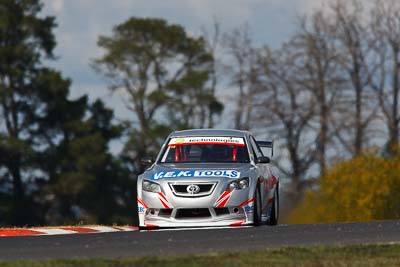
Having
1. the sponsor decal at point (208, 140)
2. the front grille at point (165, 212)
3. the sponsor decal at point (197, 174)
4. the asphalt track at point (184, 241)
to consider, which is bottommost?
the asphalt track at point (184, 241)

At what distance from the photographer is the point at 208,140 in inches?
835

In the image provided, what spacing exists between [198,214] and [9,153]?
151ft

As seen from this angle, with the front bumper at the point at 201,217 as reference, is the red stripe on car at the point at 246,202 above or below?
above

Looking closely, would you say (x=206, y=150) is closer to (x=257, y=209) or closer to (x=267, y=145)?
(x=257, y=209)

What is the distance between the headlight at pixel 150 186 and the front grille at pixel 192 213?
1.39ft

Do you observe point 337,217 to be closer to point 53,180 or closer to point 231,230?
point 53,180

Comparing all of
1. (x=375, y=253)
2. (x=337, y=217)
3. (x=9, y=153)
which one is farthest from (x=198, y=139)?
(x=9, y=153)

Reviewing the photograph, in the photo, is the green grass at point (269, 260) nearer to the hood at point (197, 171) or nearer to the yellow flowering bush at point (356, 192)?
the hood at point (197, 171)

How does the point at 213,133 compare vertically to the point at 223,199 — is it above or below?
above

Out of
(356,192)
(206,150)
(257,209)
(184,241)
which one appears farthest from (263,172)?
(356,192)

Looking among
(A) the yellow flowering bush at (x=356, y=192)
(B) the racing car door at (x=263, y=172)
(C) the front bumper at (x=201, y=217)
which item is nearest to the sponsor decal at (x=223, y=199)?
(C) the front bumper at (x=201, y=217)

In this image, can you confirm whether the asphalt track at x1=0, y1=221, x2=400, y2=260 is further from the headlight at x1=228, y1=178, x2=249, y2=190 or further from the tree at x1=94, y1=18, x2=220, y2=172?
the tree at x1=94, y1=18, x2=220, y2=172

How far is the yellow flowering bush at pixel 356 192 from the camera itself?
54.7 metres

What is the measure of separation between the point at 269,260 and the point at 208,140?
7412 millimetres
